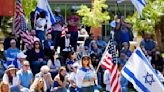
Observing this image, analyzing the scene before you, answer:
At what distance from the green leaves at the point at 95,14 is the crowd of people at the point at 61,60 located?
1350cm

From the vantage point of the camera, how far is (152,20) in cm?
1750

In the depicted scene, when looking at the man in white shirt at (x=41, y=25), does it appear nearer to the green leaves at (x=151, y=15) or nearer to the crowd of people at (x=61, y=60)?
the crowd of people at (x=61, y=60)

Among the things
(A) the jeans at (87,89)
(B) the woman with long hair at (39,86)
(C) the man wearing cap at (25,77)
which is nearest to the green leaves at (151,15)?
(A) the jeans at (87,89)

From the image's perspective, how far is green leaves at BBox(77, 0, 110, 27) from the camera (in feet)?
112

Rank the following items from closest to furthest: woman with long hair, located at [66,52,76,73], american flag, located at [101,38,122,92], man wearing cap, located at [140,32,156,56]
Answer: american flag, located at [101,38,122,92], woman with long hair, located at [66,52,76,73], man wearing cap, located at [140,32,156,56]

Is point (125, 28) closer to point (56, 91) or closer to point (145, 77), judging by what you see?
point (56, 91)

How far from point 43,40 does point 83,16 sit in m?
16.8

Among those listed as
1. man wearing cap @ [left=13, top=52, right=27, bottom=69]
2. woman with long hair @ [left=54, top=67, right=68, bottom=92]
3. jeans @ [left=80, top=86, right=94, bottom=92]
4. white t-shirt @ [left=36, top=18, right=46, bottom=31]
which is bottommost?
jeans @ [left=80, top=86, right=94, bottom=92]

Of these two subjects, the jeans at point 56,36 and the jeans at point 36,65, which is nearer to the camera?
the jeans at point 36,65

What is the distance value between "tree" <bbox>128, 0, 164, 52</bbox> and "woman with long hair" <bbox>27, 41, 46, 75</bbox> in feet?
10.5

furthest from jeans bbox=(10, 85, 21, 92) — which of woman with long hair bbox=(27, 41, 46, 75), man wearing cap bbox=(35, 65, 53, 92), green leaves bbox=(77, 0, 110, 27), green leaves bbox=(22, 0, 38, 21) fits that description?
green leaves bbox=(77, 0, 110, 27)

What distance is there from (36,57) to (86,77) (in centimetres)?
300

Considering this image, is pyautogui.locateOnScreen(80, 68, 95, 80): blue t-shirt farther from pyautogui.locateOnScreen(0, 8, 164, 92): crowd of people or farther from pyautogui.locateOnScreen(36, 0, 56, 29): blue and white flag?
pyautogui.locateOnScreen(36, 0, 56, 29): blue and white flag

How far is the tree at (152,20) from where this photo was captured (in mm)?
17094
